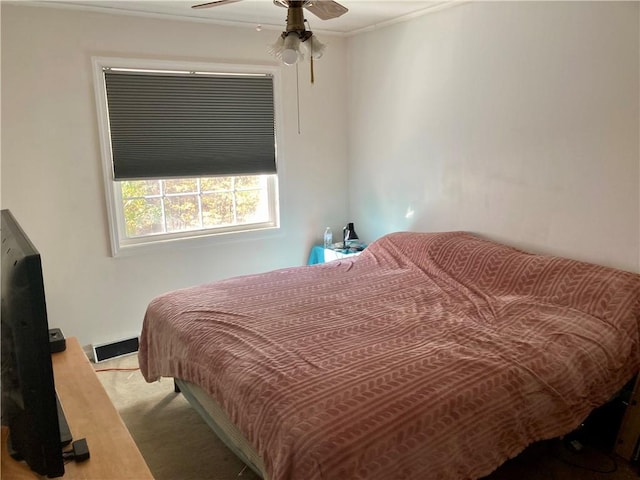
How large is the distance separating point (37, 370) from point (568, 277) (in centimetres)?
229

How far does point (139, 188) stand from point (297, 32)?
6.11ft

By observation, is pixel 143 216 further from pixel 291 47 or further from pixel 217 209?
pixel 291 47

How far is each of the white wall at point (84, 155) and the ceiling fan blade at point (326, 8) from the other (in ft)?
4.82

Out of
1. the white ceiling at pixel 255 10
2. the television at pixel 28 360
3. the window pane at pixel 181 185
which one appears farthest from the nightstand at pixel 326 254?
the television at pixel 28 360

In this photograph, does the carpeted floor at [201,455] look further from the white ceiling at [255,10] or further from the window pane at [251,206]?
the white ceiling at [255,10]

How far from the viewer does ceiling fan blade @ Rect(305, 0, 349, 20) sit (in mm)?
2015

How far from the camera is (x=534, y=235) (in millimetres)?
2783

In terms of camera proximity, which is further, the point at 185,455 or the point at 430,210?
the point at 430,210

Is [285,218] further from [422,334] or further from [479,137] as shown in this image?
[422,334]

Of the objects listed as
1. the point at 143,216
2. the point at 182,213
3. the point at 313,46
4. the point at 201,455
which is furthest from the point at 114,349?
the point at 313,46

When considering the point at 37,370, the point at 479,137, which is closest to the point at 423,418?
the point at 37,370

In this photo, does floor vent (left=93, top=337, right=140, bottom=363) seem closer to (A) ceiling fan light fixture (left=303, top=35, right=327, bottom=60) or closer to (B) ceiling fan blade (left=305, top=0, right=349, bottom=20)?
(A) ceiling fan light fixture (left=303, top=35, right=327, bottom=60)

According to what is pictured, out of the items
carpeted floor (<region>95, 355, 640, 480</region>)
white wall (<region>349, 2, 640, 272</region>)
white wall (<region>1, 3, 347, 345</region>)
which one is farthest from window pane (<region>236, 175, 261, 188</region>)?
carpeted floor (<region>95, 355, 640, 480</region>)

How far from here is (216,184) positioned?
3.64 metres
